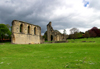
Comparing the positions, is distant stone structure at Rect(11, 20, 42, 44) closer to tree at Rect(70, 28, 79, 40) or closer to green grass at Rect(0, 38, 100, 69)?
green grass at Rect(0, 38, 100, 69)

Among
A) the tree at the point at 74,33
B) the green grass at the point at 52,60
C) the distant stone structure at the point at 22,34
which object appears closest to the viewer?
the green grass at the point at 52,60

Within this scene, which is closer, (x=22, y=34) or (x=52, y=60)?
(x=52, y=60)

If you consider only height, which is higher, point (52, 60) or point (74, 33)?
point (74, 33)

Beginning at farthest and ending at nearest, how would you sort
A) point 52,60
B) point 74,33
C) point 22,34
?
1. point 74,33
2. point 22,34
3. point 52,60

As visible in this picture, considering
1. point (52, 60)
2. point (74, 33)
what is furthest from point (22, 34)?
point (74, 33)

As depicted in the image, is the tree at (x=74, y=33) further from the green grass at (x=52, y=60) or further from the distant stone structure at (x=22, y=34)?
the green grass at (x=52, y=60)

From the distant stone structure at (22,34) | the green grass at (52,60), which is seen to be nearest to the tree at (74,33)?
the distant stone structure at (22,34)

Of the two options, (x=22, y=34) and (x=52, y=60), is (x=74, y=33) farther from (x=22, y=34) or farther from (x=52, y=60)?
(x=52, y=60)

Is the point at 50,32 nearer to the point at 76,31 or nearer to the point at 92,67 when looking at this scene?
the point at 76,31

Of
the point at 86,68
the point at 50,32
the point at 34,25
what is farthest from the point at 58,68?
the point at 50,32

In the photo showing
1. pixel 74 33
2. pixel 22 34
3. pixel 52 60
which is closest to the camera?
pixel 52 60

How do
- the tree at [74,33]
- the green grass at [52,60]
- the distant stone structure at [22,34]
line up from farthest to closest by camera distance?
1. the tree at [74,33]
2. the distant stone structure at [22,34]
3. the green grass at [52,60]

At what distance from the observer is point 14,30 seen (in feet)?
82.4

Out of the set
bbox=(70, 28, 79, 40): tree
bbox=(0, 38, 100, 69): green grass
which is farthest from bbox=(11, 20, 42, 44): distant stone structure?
bbox=(70, 28, 79, 40): tree
